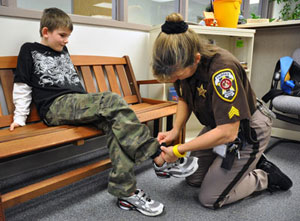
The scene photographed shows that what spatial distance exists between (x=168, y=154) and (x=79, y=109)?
527 mm

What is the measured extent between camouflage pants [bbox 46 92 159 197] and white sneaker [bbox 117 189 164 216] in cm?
7

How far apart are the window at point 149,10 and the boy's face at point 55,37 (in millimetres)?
994

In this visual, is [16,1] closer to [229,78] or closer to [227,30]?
[229,78]

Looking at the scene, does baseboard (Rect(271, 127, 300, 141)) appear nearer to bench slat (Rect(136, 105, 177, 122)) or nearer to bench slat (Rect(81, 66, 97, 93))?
bench slat (Rect(136, 105, 177, 122))

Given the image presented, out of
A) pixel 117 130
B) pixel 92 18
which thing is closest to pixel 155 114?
pixel 117 130

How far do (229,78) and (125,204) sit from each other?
80cm

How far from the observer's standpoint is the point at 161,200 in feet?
4.32

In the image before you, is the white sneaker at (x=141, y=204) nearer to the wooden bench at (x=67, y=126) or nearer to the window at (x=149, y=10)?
the wooden bench at (x=67, y=126)

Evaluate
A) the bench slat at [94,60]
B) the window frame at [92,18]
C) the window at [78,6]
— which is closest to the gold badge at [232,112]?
the bench slat at [94,60]

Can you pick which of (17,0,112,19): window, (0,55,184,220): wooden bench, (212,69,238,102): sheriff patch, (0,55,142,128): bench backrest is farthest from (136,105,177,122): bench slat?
(17,0,112,19): window

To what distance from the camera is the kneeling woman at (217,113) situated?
0.92 m

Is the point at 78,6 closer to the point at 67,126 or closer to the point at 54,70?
the point at 54,70

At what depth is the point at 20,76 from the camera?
1326mm

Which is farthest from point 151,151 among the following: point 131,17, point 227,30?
point 131,17
